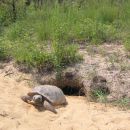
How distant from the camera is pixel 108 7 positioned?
8.81 meters

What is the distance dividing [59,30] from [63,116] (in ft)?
7.61

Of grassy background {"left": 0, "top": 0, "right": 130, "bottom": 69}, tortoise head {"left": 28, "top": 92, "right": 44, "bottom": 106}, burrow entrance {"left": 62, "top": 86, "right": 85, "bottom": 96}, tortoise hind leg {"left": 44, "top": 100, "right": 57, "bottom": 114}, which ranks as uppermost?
grassy background {"left": 0, "top": 0, "right": 130, "bottom": 69}

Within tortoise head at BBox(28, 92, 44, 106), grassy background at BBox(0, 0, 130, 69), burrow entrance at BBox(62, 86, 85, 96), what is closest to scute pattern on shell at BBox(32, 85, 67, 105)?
tortoise head at BBox(28, 92, 44, 106)

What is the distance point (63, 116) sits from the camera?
Result: 5.51 meters

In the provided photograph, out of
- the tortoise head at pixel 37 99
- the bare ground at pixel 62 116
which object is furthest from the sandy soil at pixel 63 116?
the tortoise head at pixel 37 99

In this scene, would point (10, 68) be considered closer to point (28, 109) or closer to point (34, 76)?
point (34, 76)

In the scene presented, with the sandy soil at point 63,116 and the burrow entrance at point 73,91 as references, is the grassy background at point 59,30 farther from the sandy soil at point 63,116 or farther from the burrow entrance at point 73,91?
the sandy soil at point 63,116

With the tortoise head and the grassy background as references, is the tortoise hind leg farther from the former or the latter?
the grassy background

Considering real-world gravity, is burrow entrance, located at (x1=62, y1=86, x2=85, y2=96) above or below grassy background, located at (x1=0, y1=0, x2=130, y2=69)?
below

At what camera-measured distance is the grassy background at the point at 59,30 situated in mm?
6840

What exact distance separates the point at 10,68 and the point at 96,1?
3470 millimetres

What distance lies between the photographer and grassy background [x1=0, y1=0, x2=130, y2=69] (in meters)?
6.84

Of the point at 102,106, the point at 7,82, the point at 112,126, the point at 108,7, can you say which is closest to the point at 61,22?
the point at 108,7

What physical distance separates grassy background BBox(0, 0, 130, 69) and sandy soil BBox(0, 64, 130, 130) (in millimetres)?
1028
